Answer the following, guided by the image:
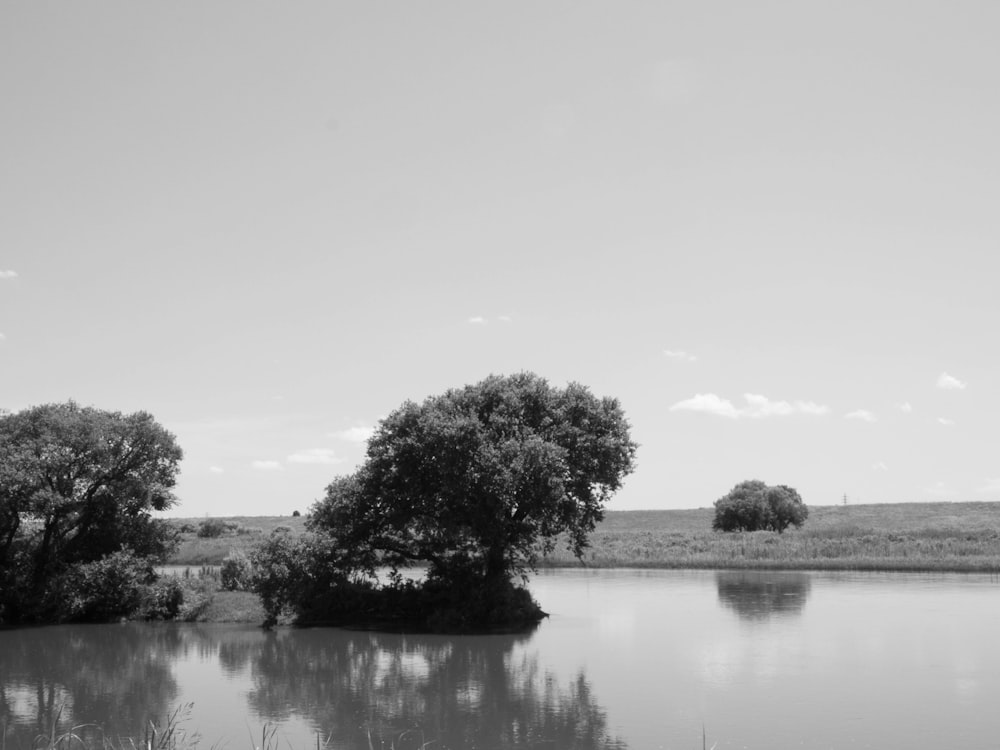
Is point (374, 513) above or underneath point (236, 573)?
above

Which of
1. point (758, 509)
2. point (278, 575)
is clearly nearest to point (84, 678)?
point (278, 575)

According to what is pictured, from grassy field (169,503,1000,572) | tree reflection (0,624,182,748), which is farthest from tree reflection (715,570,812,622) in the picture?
tree reflection (0,624,182,748)

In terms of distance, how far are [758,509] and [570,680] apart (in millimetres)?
70824

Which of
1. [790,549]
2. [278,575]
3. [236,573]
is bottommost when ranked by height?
[790,549]

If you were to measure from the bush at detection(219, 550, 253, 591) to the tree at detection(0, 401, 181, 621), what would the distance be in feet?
14.7

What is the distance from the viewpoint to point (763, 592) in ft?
155

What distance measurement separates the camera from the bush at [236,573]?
1700 inches

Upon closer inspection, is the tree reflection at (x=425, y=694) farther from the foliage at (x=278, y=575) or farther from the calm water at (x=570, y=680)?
the foliage at (x=278, y=575)

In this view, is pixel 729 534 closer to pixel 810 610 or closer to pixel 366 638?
pixel 810 610

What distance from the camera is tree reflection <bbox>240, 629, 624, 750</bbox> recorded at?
64.6ft

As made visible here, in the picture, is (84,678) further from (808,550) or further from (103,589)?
(808,550)

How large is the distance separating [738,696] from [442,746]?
8256 mm

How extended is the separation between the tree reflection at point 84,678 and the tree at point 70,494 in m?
2.55

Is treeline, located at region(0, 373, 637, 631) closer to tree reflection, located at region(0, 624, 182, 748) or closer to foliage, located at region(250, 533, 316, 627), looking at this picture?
foliage, located at region(250, 533, 316, 627)
